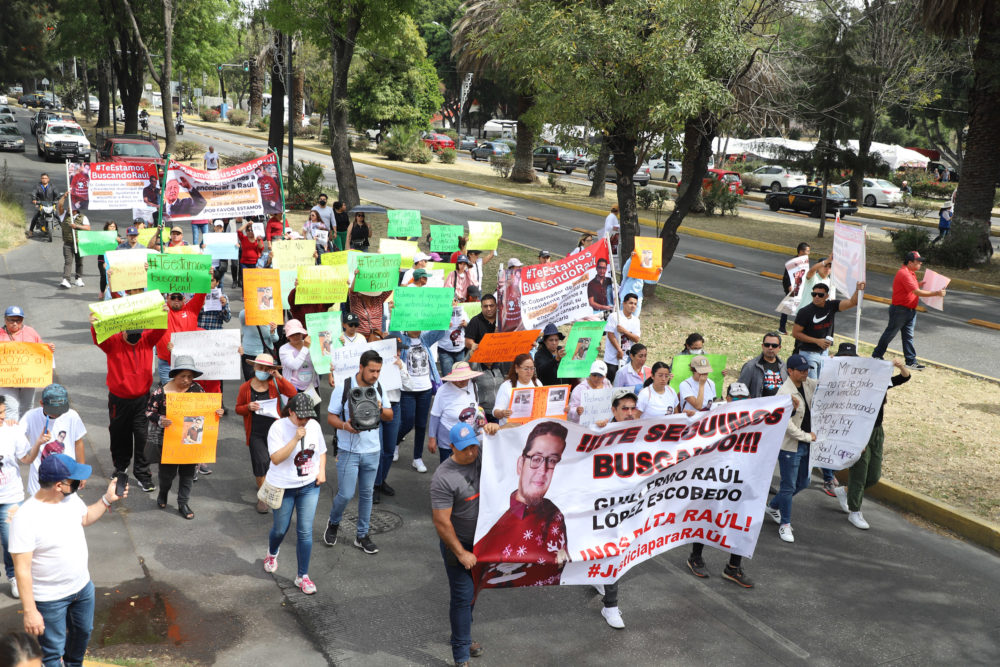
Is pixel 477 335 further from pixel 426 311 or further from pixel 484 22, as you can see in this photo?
pixel 484 22

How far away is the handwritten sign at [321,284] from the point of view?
34.2 ft

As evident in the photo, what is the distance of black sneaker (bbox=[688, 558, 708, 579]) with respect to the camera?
750cm

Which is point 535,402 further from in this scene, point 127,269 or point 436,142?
point 436,142

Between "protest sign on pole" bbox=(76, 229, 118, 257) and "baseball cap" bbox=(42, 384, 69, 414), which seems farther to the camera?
"protest sign on pole" bbox=(76, 229, 118, 257)

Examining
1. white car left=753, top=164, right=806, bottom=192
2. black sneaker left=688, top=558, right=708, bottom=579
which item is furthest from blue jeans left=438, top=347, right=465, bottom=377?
white car left=753, top=164, right=806, bottom=192

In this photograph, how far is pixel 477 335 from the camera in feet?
31.2

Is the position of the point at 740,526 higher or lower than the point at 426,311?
lower

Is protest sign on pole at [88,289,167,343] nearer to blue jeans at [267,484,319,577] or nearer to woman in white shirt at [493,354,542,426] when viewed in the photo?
blue jeans at [267,484,319,577]

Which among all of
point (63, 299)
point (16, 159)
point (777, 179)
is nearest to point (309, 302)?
point (63, 299)

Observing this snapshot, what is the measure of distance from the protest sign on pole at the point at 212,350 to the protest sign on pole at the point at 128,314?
26 cm

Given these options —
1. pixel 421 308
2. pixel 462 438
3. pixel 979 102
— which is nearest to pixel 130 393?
pixel 421 308

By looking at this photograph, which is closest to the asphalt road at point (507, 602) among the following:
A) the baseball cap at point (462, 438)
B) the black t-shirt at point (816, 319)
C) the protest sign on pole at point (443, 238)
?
the baseball cap at point (462, 438)

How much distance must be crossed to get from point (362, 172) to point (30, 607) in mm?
36771

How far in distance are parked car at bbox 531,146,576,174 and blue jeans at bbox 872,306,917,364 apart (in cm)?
3769
